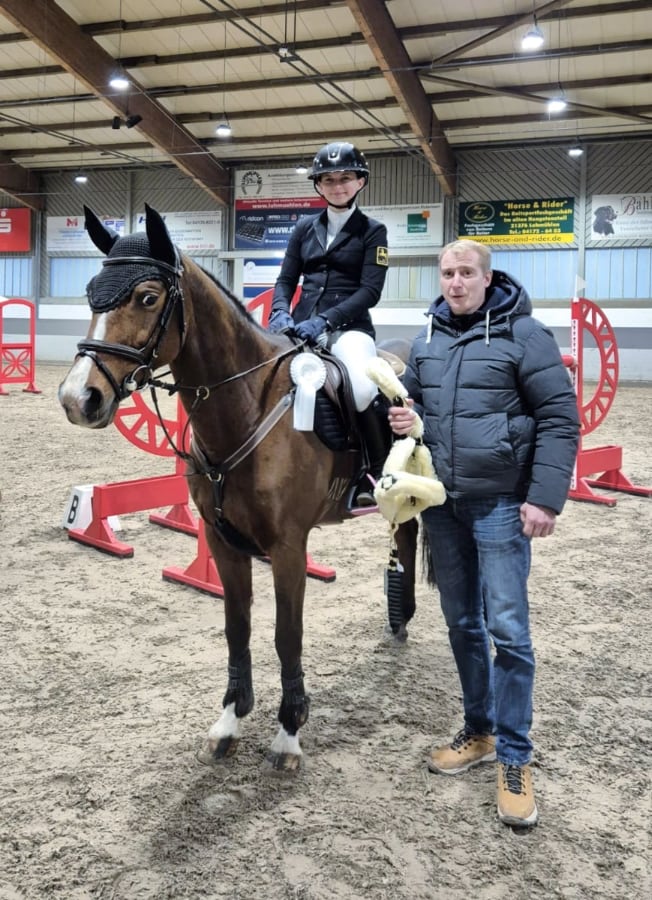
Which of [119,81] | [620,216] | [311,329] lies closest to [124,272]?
[311,329]

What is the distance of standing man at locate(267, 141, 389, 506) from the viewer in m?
2.58

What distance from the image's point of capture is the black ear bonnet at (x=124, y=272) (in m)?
1.86

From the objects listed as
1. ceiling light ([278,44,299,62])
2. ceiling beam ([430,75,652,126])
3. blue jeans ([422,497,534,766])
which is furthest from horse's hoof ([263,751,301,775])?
ceiling beam ([430,75,652,126])

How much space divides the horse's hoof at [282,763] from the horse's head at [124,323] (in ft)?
3.85

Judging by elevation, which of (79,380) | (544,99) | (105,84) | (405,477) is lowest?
(405,477)

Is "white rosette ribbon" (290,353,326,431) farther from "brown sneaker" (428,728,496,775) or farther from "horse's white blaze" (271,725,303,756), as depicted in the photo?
"brown sneaker" (428,728,496,775)

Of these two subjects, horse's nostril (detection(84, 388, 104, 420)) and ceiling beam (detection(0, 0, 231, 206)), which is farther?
ceiling beam (detection(0, 0, 231, 206))

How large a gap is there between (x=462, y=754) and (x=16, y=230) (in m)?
20.2

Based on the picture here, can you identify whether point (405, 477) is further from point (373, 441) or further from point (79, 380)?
point (79, 380)

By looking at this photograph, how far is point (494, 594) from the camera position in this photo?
2.02 meters

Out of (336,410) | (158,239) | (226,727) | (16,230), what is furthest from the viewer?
(16,230)

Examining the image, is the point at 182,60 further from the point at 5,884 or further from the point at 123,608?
the point at 5,884

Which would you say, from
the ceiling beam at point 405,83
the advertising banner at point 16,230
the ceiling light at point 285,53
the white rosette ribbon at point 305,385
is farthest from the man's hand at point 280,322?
the advertising banner at point 16,230

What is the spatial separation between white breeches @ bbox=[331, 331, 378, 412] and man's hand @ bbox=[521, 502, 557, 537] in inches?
31.1
